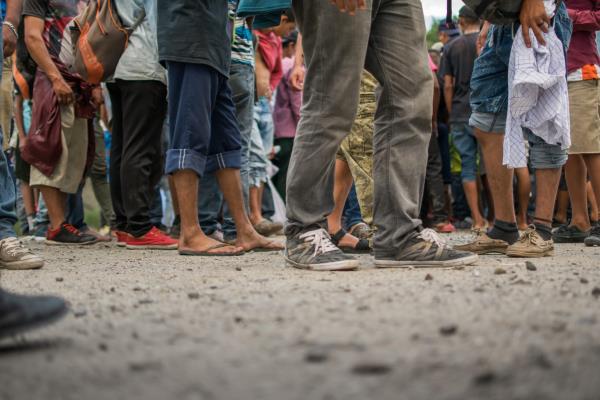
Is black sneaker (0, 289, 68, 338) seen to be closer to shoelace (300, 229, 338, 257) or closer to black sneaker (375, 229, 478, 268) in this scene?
shoelace (300, 229, 338, 257)

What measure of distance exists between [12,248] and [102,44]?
1732 millimetres

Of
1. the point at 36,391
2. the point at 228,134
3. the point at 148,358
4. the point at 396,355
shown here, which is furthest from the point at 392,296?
the point at 228,134

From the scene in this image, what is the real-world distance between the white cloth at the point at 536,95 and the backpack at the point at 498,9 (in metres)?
0.19

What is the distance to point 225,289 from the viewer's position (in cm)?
277

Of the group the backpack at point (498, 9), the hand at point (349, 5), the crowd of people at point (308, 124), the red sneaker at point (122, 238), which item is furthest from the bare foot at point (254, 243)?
the hand at point (349, 5)

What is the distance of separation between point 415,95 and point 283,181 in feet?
18.3

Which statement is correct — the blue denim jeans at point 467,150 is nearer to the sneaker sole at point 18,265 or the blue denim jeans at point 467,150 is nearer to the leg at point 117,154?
the leg at point 117,154

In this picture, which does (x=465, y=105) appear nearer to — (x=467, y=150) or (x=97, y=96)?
(x=467, y=150)

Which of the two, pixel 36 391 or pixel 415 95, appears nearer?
pixel 36 391

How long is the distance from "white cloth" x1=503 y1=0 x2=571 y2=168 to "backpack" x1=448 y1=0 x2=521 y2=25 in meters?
0.19

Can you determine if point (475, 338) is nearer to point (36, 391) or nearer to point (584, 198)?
point (36, 391)

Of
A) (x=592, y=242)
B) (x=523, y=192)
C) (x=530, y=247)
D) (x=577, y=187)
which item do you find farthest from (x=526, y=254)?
(x=523, y=192)

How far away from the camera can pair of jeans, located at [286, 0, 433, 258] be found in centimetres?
342

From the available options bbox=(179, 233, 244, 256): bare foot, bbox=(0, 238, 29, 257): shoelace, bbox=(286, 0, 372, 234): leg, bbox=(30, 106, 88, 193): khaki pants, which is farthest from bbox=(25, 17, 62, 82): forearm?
bbox=(286, 0, 372, 234): leg
